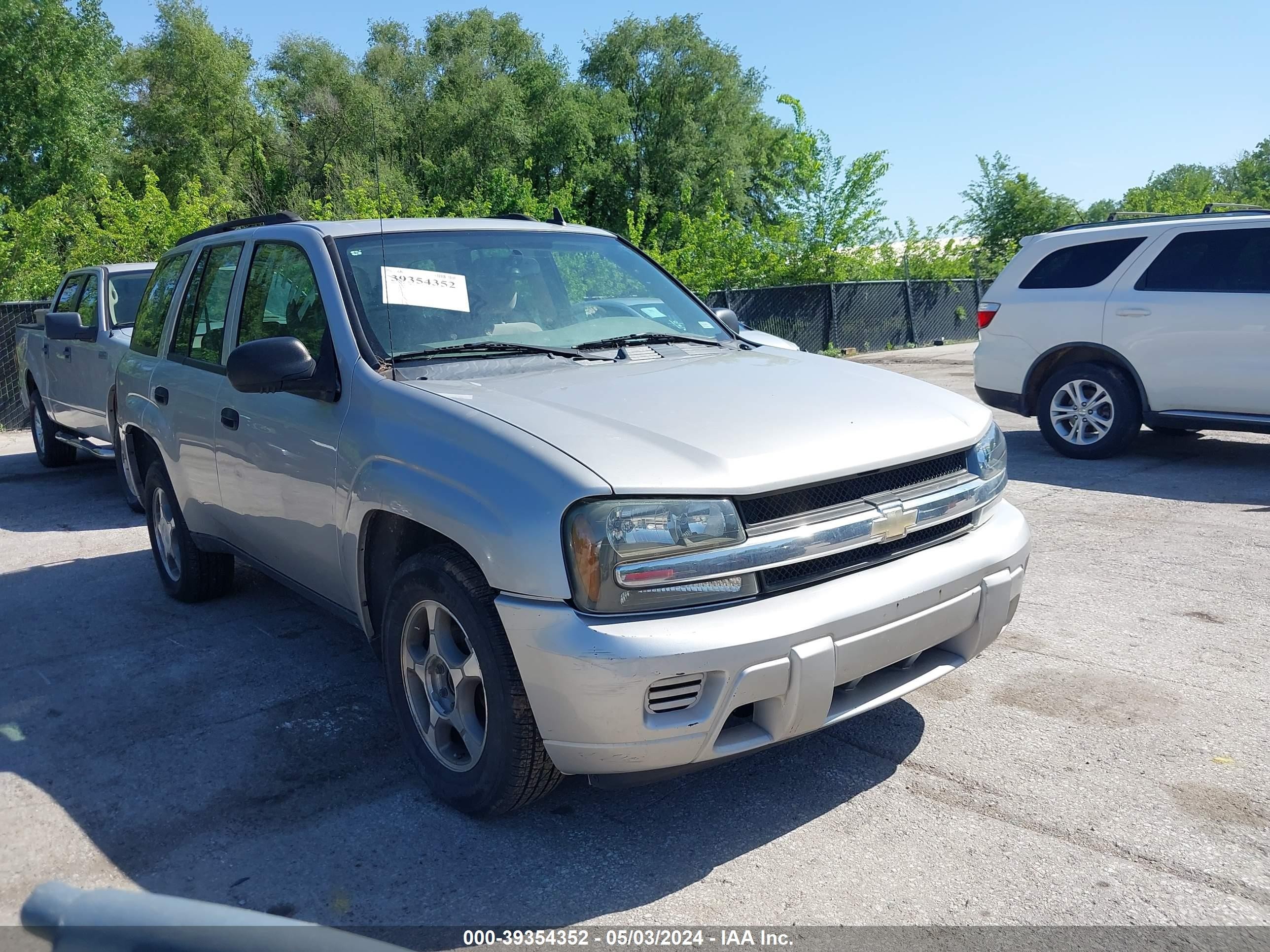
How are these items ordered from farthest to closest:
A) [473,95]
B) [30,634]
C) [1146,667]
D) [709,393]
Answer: [473,95]
[30,634]
[1146,667]
[709,393]

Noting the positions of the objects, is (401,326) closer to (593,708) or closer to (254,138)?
(593,708)

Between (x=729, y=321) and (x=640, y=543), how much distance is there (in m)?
2.30

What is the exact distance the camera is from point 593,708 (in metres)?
2.70

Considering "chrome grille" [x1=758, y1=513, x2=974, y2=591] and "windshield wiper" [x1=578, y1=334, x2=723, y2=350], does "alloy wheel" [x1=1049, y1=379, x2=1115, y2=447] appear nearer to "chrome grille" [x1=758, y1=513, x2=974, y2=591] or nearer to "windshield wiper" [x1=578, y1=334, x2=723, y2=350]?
"windshield wiper" [x1=578, y1=334, x2=723, y2=350]

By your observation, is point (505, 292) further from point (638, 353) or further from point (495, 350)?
point (638, 353)

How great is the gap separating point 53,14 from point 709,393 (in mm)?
35512

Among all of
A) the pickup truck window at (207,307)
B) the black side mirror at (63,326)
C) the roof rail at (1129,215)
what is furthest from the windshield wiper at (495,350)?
the roof rail at (1129,215)

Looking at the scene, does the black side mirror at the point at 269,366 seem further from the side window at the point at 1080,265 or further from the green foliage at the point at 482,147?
the green foliage at the point at 482,147

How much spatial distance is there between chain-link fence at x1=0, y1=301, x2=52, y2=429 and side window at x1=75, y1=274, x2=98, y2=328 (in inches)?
167

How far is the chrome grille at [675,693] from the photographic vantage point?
8.82ft

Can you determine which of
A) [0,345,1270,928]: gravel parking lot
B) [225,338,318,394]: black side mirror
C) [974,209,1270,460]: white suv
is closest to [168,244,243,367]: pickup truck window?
[225,338,318,394]: black side mirror

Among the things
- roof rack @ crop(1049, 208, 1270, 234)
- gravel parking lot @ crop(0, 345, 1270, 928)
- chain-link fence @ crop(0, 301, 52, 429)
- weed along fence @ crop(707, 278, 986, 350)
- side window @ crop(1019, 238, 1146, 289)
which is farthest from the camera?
weed along fence @ crop(707, 278, 986, 350)

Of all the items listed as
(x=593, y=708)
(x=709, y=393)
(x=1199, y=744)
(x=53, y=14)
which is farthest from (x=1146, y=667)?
(x=53, y=14)

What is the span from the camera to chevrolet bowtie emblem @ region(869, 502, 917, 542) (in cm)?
308
